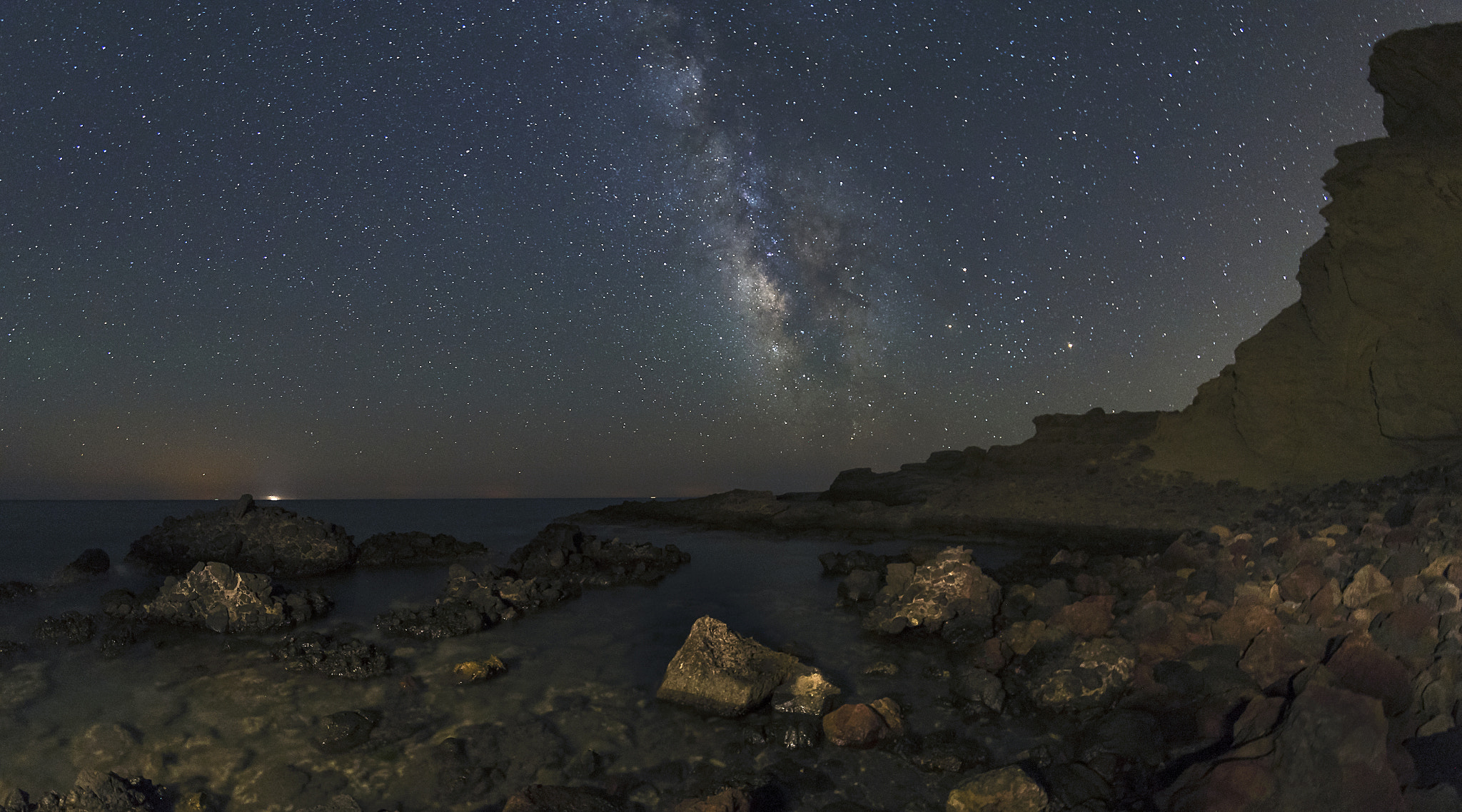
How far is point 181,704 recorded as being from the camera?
30.2ft

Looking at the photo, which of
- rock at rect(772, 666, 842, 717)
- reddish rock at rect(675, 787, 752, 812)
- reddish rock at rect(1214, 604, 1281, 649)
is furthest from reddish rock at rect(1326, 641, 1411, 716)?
reddish rock at rect(675, 787, 752, 812)

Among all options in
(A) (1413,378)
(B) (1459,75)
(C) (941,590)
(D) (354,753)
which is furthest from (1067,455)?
(D) (354,753)

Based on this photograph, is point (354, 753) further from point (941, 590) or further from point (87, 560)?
point (87, 560)

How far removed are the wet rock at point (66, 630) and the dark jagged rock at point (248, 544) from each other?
825cm

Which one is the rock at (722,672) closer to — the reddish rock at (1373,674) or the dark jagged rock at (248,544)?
the reddish rock at (1373,674)

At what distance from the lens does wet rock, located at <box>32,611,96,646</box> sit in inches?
503

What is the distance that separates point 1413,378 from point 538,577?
3213cm

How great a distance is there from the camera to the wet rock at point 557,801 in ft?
18.7

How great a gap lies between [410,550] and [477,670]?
16.7m

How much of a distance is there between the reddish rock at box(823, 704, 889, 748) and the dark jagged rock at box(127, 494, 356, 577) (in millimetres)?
20419

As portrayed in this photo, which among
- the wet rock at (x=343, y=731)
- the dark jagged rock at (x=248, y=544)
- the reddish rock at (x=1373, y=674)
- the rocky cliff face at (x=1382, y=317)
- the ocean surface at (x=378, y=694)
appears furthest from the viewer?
the rocky cliff face at (x=1382, y=317)

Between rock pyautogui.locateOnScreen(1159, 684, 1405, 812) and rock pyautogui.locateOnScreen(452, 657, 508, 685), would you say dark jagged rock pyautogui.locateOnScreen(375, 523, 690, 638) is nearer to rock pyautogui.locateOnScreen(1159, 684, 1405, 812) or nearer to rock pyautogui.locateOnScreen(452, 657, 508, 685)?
rock pyautogui.locateOnScreen(452, 657, 508, 685)

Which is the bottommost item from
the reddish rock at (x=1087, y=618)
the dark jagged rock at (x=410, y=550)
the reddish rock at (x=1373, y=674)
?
the dark jagged rock at (x=410, y=550)

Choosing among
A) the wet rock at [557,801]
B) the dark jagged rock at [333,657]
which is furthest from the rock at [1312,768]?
the dark jagged rock at [333,657]
